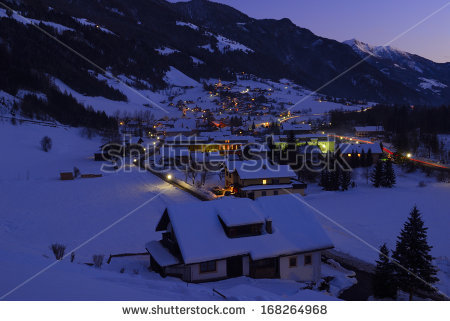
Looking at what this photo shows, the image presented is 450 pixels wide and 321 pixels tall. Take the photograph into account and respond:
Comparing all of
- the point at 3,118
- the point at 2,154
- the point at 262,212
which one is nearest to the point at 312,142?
the point at 262,212

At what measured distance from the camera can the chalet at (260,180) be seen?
3828cm

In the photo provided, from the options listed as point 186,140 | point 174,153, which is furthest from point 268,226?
point 186,140

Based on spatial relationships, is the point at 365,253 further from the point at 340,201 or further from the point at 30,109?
the point at 30,109

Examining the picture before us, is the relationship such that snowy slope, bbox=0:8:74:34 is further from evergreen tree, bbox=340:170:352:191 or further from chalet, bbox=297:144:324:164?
evergreen tree, bbox=340:170:352:191

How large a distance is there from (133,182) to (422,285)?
36.4 meters

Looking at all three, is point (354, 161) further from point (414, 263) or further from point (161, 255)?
point (161, 255)

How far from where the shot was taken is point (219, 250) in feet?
50.4

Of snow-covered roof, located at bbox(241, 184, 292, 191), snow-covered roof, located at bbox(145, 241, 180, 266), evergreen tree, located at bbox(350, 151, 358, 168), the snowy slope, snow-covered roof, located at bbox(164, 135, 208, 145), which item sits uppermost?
the snowy slope

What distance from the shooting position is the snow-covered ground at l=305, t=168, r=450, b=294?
2277cm

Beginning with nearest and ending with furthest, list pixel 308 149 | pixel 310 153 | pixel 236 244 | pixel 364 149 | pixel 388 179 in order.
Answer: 1. pixel 236 244
2. pixel 388 179
3. pixel 364 149
4. pixel 310 153
5. pixel 308 149

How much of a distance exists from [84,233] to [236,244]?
14.2 meters

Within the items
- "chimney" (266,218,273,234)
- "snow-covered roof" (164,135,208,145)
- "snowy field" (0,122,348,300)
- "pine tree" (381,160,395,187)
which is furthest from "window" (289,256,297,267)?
"snow-covered roof" (164,135,208,145)

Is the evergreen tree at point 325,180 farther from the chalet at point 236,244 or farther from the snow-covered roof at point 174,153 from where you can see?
the chalet at point 236,244

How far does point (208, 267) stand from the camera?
50.5ft
